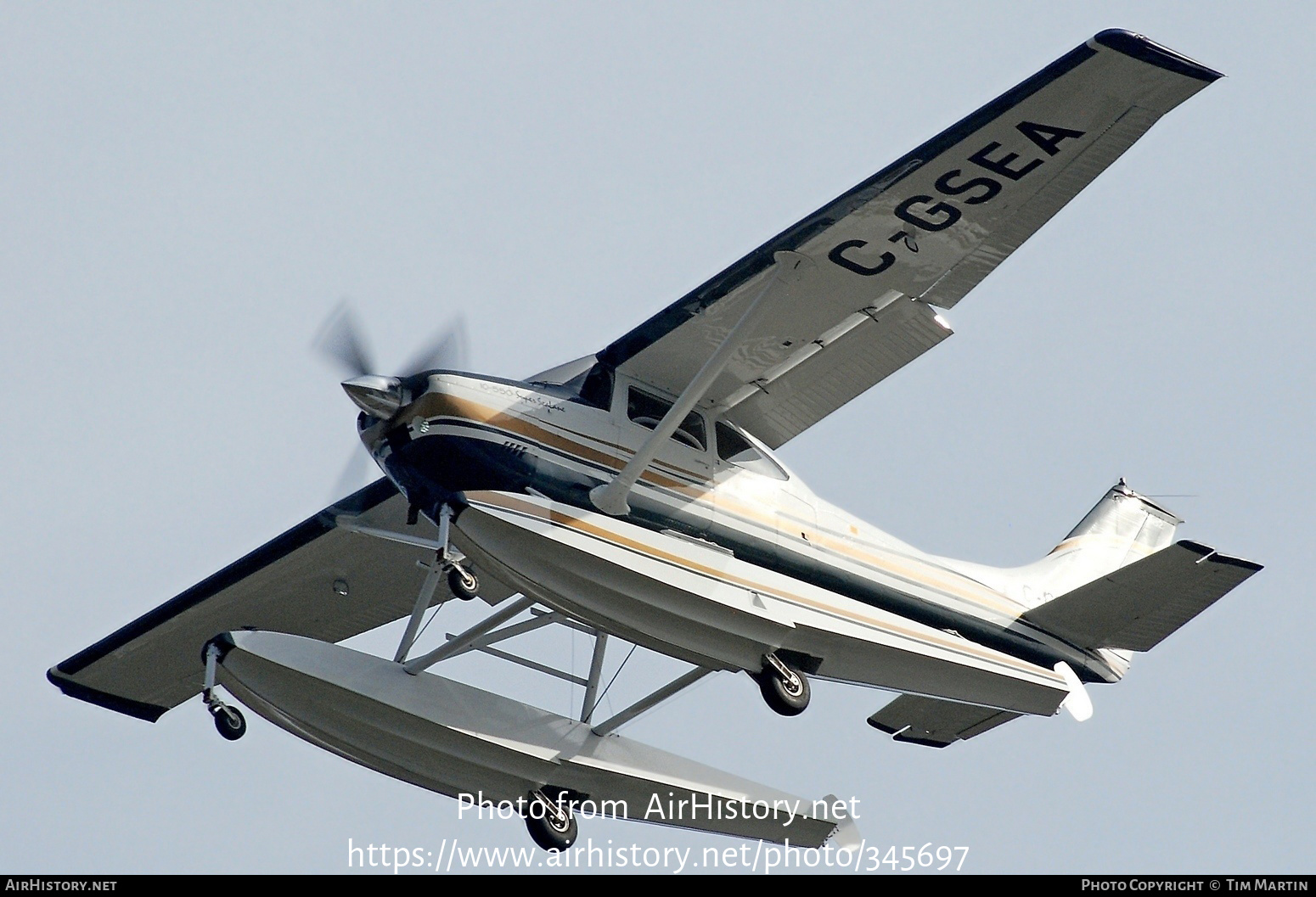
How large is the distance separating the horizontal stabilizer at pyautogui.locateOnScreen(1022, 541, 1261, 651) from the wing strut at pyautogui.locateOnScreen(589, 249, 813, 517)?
14.7ft

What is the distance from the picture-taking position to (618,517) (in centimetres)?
1551

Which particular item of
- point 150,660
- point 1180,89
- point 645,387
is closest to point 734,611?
point 645,387

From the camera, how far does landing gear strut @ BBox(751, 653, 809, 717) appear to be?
1576 cm


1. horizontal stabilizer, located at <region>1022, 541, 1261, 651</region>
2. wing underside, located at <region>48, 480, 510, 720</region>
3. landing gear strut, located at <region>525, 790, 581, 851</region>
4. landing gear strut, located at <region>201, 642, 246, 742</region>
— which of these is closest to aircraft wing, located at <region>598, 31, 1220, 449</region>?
horizontal stabilizer, located at <region>1022, 541, 1261, 651</region>

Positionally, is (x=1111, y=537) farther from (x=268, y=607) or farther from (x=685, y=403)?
(x=268, y=607)

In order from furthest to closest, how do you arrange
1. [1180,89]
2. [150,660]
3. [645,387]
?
1. [150,660]
2. [645,387]
3. [1180,89]

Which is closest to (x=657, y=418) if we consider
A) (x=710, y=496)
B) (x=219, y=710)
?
(x=710, y=496)

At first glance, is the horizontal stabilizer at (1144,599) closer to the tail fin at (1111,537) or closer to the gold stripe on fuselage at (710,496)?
Result: the gold stripe on fuselage at (710,496)

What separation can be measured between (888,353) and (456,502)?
4357mm

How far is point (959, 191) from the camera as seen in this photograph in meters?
15.2

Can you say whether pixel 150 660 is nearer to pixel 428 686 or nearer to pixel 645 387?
pixel 428 686

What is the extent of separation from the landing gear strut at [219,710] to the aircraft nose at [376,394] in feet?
10.1

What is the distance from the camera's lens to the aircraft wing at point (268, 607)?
18734 millimetres

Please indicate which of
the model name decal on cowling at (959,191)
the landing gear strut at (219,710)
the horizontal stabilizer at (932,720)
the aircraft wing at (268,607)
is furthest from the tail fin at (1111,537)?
the landing gear strut at (219,710)
